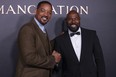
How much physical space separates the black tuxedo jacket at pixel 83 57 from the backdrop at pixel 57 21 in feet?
1.32

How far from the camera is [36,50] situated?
2.41m

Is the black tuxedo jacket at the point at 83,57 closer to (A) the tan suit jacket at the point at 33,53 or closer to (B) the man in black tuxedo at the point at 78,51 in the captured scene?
(B) the man in black tuxedo at the point at 78,51

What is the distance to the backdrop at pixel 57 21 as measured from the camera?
3166 millimetres

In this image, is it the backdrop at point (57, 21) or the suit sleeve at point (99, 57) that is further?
the backdrop at point (57, 21)

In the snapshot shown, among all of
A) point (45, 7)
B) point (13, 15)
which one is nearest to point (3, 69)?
point (13, 15)

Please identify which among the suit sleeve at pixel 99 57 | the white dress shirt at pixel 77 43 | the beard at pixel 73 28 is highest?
the beard at pixel 73 28

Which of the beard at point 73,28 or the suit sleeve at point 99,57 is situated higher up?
the beard at point 73,28

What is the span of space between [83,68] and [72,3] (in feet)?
2.94

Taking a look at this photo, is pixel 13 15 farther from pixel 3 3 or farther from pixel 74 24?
pixel 74 24

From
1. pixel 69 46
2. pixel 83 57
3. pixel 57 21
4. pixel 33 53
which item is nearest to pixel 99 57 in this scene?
pixel 83 57

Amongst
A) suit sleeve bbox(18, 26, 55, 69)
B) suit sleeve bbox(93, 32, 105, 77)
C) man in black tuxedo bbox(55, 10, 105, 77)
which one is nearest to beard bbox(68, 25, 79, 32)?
man in black tuxedo bbox(55, 10, 105, 77)

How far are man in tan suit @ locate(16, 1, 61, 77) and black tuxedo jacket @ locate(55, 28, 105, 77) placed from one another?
26 centimetres

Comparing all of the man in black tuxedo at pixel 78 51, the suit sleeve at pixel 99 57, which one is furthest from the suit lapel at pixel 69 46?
the suit sleeve at pixel 99 57

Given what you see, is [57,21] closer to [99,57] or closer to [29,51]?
[99,57]
